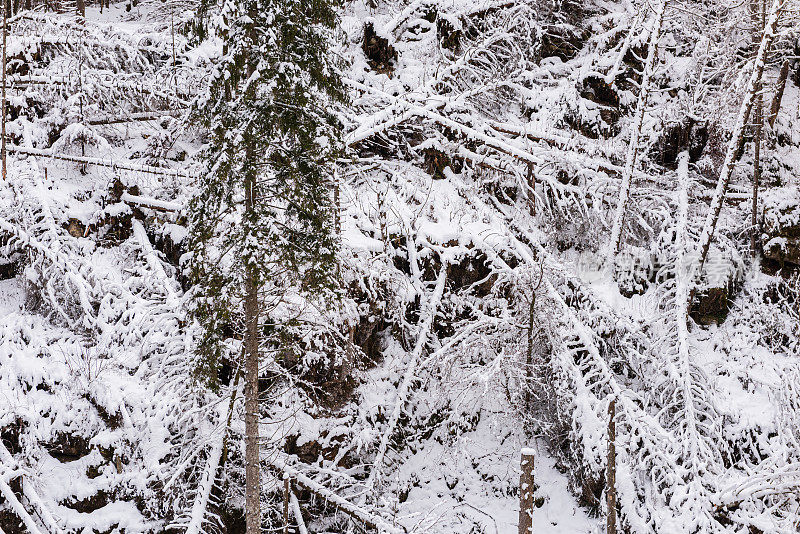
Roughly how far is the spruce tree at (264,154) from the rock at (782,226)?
1323 cm

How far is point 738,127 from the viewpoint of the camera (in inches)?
603

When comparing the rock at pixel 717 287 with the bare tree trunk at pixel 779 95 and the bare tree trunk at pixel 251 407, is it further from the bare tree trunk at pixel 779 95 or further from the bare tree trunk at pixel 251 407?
the bare tree trunk at pixel 251 407

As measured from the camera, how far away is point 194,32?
9172mm

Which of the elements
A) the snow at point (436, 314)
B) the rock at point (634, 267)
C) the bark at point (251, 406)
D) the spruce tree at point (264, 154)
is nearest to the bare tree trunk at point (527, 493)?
the snow at point (436, 314)

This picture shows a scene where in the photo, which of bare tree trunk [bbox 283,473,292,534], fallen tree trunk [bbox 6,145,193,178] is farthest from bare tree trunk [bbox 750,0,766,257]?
fallen tree trunk [bbox 6,145,193,178]

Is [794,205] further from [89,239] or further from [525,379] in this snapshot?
[89,239]

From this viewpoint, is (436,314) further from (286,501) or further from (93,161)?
(93,161)

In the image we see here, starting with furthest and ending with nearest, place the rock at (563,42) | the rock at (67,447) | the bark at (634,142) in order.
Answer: the rock at (563,42) < the bark at (634,142) < the rock at (67,447)

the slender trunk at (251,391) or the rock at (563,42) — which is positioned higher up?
the rock at (563,42)

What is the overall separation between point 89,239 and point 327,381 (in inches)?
278

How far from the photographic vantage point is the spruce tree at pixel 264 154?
8.92 m

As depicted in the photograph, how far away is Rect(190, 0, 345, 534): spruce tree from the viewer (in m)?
8.92

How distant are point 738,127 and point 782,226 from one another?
11.6ft

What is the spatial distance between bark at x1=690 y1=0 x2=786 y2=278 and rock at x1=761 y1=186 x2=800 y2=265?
65.6 inches
